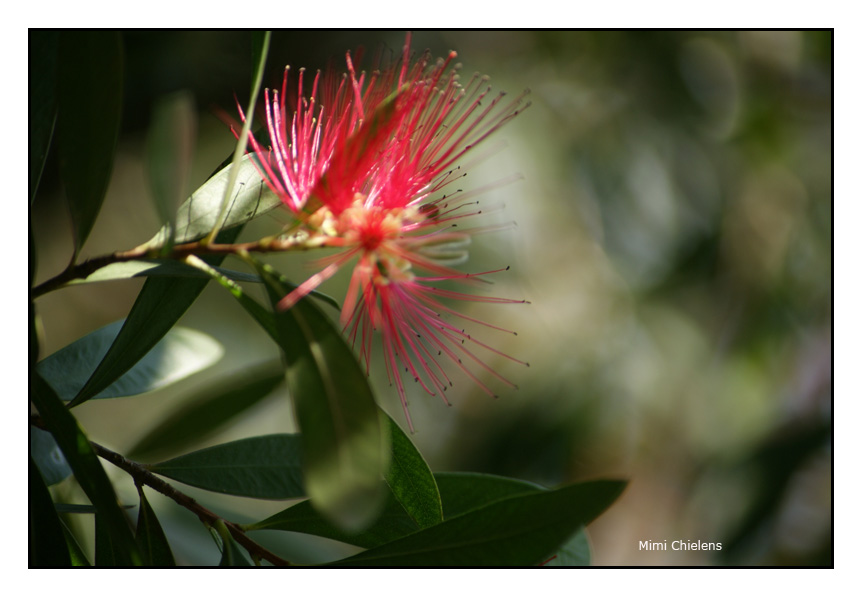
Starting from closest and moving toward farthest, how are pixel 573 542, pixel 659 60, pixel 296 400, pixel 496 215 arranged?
pixel 296 400
pixel 573 542
pixel 496 215
pixel 659 60

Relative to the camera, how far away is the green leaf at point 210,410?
61 centimetres

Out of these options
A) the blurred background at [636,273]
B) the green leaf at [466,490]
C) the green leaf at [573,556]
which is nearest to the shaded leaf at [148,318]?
the green leaf at [466,490]

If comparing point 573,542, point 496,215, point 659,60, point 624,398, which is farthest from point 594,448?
point 573,542

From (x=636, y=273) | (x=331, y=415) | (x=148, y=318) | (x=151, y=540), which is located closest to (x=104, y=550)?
(x=151, y=540)

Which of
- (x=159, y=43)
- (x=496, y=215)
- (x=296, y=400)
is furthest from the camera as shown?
(x=496, y=215)

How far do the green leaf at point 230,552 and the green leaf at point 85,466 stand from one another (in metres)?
0.05

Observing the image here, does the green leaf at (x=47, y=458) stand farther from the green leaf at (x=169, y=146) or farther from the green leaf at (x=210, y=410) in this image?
the green leaf at (x=169, y=146)

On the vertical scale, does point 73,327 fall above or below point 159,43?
below

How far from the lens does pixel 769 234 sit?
1.73m

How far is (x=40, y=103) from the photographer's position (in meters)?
0.43

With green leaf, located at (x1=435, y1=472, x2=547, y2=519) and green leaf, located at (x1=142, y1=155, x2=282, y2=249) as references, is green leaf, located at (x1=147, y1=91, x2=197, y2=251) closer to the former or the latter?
green leaf, located at (x1=142, y1=155, x2=282, y2=249)

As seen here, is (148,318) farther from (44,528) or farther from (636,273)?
(636,273)

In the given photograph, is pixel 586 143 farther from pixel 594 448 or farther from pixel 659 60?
pixel 594 448
